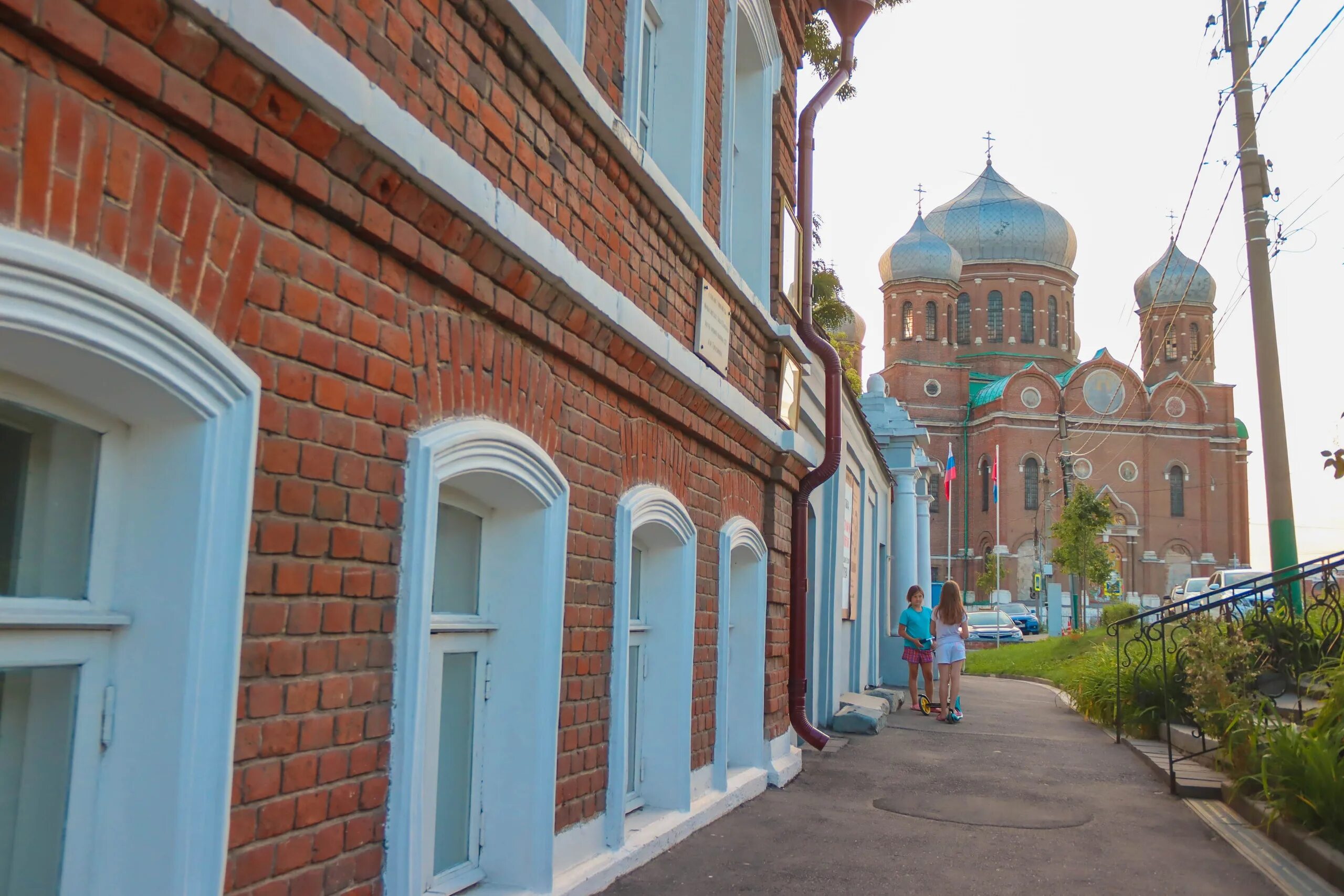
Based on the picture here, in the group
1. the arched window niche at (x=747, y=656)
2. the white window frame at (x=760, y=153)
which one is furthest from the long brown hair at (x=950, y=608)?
the white window frame at (x=760, y=153)

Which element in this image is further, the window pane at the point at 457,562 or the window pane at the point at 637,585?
the window pane at the point at 637,585

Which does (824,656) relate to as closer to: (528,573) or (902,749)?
(902,749)

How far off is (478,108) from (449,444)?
1.09 metres

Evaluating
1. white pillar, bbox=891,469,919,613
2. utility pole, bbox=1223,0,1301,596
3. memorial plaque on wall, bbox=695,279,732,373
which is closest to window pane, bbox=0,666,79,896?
memorial plaque on wall, bbox=695,279,732,373

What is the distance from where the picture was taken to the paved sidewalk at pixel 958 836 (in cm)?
566

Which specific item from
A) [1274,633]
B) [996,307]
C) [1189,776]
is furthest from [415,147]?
[996,307]

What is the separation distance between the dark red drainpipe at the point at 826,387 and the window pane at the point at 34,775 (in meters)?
6.59

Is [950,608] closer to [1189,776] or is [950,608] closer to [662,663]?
[1189,776]

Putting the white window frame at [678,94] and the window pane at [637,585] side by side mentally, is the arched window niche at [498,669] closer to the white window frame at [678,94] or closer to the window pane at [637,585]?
the window pane at [637,585]

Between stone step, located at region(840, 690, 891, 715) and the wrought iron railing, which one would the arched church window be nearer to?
stone step, located at region(840, 690, 891, 715)

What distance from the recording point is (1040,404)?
64938 mm

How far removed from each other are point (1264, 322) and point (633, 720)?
10.6 metres

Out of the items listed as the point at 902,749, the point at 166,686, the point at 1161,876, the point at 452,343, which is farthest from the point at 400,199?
the point at 902,749

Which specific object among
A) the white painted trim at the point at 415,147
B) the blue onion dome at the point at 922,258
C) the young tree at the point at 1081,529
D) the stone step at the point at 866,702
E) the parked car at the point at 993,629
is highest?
the blue onion dome at the point at 922,258
